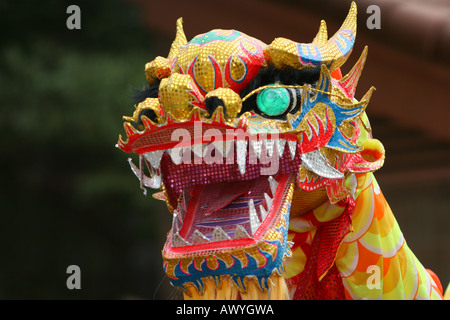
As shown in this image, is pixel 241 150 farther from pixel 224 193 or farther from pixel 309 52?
pixel 309 52

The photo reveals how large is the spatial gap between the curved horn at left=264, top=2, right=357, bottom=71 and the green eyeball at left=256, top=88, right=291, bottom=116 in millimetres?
87

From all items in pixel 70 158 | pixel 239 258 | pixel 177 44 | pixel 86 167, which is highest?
pixel 70 158

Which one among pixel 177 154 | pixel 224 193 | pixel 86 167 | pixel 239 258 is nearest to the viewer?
pixel 239 258

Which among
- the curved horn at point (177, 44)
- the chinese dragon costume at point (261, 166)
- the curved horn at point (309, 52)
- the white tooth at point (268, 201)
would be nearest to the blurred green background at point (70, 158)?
the curved horn at point (177, 44)

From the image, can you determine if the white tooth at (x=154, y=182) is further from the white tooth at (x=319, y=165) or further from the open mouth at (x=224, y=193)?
the white tooth at (x=319, y=165)

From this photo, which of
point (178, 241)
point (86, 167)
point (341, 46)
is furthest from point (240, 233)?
point (86, 167)

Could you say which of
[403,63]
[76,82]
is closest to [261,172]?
[403,63]

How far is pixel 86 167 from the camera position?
8188 mm

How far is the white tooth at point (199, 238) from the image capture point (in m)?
2.20

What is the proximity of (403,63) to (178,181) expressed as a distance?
1611 mm

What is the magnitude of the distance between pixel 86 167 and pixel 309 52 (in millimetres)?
6051

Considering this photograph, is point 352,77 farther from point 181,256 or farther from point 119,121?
point 119,121

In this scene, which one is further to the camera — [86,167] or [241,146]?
[86,167]

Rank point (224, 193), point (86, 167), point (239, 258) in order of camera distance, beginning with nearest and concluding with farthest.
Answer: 1. point (239, 258)
2. point (224, 193)
3. point (86, 167)
